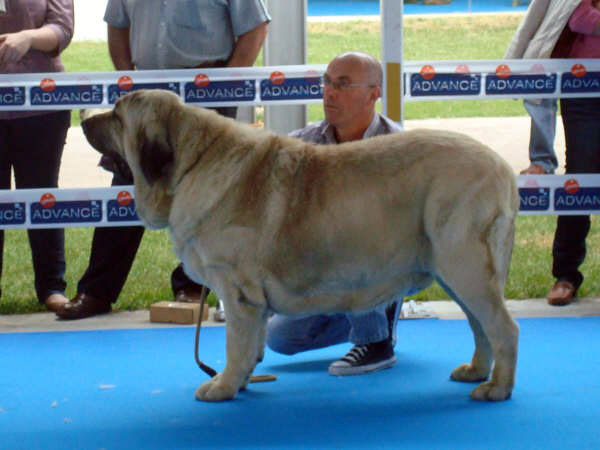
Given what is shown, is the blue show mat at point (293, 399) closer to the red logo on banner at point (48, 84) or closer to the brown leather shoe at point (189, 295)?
the brown leather shoe at point (189, 295)

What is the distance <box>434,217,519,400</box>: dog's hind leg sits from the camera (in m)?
3.59

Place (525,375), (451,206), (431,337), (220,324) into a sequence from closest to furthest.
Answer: (451,206) → (525,375) → (431,337) → (220,324)

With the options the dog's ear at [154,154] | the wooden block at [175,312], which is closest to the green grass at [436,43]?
the wooden block at [175,312]

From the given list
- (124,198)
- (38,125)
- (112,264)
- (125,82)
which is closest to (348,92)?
(125,82)

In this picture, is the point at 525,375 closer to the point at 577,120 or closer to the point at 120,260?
the point at 577,120

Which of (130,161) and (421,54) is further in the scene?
(421,54)

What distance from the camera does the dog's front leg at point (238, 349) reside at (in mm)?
3736

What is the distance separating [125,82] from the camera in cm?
566

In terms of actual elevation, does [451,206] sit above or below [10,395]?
above

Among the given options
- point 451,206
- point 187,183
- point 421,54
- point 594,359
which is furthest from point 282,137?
point 421,54

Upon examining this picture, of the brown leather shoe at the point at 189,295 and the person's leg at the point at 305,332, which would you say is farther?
the brown leather shoe at the point at 189,295

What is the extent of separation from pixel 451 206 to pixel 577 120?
258cm

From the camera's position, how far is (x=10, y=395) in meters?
4.05

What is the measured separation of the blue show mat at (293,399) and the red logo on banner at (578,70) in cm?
169
